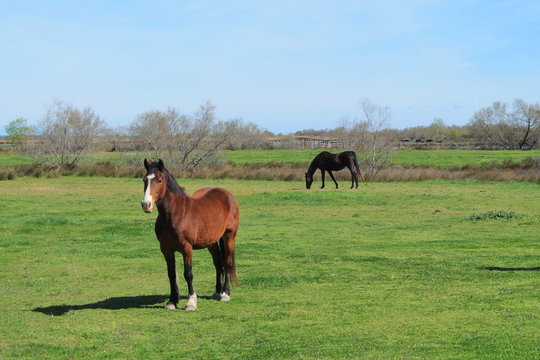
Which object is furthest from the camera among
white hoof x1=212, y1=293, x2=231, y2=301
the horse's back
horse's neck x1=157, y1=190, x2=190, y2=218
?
white hoof x1=212, y1=293, x2=231, y2=301

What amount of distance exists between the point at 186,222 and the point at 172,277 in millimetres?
845

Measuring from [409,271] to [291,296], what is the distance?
3.16m

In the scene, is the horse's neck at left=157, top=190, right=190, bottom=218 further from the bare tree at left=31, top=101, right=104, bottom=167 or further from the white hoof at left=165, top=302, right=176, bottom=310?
the bare tree at left=31, top=101, right=104, bottom=167

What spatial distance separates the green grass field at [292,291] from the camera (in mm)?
7605

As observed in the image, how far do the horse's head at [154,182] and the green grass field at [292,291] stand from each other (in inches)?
64.4

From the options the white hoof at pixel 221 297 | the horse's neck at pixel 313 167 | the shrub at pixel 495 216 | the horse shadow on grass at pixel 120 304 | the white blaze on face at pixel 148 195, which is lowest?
the shrub at pixel 495 216

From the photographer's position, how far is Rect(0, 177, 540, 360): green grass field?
7.61 metres

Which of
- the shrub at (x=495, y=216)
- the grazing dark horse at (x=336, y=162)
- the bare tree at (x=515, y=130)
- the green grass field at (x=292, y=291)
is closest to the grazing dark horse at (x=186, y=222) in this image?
the green grass field at (x=292, y=291)

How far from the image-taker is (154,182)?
358 inches

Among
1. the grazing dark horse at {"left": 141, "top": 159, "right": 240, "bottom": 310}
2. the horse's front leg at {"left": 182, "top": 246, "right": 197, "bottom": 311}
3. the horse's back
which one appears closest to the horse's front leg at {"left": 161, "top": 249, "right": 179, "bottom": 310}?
the grazing dark horse at {"left": 141, "top": 159, "right": 240, "bottom": 310}

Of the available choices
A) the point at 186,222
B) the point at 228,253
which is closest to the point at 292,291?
the point at 228,253

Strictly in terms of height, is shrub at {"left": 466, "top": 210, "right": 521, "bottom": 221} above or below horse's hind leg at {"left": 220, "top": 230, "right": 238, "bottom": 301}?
below

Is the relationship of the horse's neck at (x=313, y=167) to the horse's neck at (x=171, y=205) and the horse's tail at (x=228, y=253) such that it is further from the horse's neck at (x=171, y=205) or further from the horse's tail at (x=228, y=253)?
the horse's neck at (x=171, y=205)

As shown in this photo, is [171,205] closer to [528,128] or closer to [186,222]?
[186,222]
